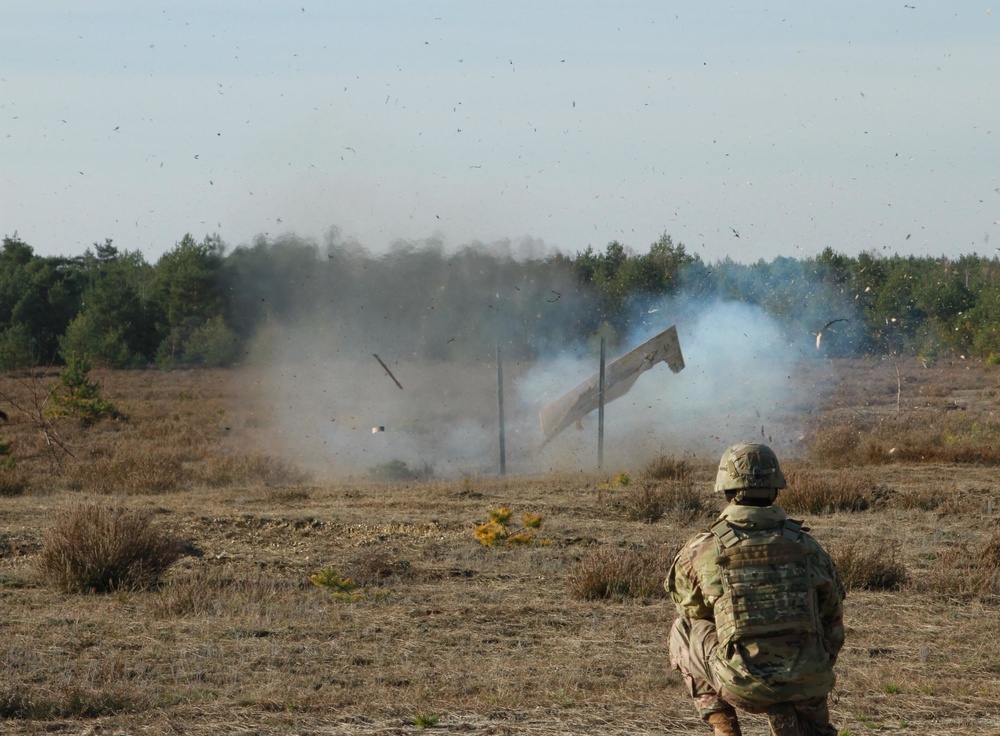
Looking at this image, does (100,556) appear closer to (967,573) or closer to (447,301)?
(967,573)

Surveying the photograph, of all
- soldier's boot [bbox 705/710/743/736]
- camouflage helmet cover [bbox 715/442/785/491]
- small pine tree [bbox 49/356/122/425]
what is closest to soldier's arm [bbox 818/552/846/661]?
camouflage helmet cover [bbox 715/442/785/491]

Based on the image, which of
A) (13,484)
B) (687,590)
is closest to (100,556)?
(687,590)

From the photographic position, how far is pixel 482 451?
78.7ft

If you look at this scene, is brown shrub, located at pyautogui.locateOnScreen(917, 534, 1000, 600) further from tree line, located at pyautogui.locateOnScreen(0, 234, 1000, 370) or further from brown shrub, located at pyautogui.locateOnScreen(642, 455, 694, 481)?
tree line, located at pyautogui.locateOnScreen(0, 234, 1000, 370)

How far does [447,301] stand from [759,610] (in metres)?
23.3

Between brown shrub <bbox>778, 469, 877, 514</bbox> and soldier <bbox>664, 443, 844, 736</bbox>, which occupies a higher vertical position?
soldier <bbox>664, 443, 844, 736</bbox>

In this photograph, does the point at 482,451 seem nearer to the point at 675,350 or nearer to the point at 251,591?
the point at 675,350

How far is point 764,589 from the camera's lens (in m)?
4.28

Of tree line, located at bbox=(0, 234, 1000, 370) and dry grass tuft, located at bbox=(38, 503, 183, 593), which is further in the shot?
tree line, located at bbox=(0, 234, 1000, 370)

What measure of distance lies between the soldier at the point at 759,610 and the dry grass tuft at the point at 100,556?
679cm

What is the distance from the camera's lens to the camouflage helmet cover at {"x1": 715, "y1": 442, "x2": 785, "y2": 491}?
4406 millimetres

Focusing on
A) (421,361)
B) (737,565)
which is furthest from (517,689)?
(421,361)

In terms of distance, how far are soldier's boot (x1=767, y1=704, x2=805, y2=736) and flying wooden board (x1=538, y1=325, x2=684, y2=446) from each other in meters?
17.7

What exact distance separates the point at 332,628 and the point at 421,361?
795 inches
